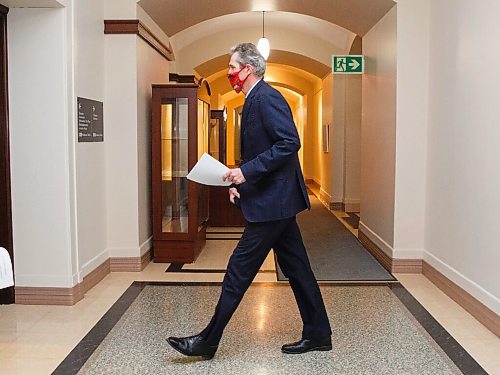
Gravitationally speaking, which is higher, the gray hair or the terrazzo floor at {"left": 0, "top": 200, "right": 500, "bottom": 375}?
the gray hair

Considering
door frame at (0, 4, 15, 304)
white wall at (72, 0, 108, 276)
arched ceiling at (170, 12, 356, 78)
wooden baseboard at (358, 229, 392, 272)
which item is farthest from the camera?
arched ceiling at (170, 12, 356, 78)

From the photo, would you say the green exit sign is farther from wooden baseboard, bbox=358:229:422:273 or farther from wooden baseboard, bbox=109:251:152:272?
wooden baseboard, bbox=109:251:152:272

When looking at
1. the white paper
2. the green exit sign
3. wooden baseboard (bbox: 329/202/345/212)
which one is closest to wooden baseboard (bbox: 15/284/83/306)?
the white paper

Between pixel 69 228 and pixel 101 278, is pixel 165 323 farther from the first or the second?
pixel 101 278

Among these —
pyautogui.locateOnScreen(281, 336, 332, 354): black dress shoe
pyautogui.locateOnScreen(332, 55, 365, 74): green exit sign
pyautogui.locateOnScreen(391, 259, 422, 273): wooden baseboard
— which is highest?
pyautogui.locateOnScreen(332, 55, 365, 74): green exit sign

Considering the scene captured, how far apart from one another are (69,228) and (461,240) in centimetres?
311

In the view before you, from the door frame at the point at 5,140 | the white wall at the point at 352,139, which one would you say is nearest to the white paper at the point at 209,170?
the door frame at the point at 5,140

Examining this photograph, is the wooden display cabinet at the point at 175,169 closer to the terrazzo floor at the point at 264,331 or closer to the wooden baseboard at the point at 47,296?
the terrazzo floor at the point at 264,331

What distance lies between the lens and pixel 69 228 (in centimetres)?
499

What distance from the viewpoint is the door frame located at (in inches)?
191

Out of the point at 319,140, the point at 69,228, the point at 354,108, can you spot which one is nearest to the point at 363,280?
the point at 69,228

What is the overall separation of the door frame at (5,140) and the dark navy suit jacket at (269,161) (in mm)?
2210

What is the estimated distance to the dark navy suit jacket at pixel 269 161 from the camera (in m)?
3.50

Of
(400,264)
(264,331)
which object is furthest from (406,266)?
(264,331)
